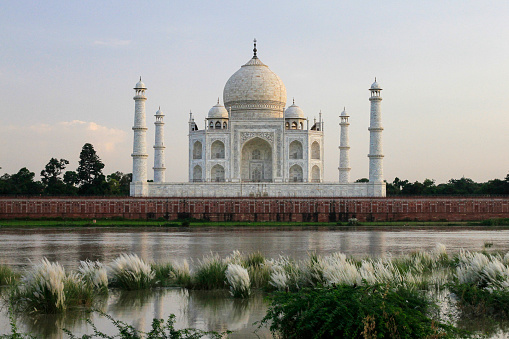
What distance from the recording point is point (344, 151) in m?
46.9

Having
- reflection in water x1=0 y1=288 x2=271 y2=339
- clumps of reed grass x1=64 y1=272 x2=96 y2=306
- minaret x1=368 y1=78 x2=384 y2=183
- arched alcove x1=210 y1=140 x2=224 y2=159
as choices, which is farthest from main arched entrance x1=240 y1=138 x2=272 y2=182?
clumps of reed grass x1=64 y1=272 x2=96 y2=306

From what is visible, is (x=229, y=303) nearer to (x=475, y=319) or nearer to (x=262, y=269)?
(x=262, y=269)

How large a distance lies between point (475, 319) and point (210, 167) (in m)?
37.1

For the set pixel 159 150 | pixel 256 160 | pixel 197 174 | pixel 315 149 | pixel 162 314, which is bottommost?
pixel 162 314

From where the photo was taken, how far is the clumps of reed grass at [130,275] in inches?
416

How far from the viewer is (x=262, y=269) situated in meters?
11.1

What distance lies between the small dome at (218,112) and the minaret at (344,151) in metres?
8.31

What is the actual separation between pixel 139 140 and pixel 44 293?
1274 inches

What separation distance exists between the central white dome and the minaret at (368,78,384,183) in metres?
8.33

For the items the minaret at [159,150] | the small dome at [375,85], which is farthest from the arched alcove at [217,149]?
the small dome at [375,85]

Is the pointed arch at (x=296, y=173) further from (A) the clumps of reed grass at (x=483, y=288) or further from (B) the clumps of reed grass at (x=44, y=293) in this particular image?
(B) the clumps of reed grass at (x=44, y=293)

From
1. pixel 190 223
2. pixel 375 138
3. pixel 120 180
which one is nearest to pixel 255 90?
pixel 375 138

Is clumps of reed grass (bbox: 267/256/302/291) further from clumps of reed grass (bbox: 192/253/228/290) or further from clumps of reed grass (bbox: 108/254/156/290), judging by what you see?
clumps of reed grass (bbox: 108/254/156/290)

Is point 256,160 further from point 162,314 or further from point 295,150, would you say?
point 162,314
